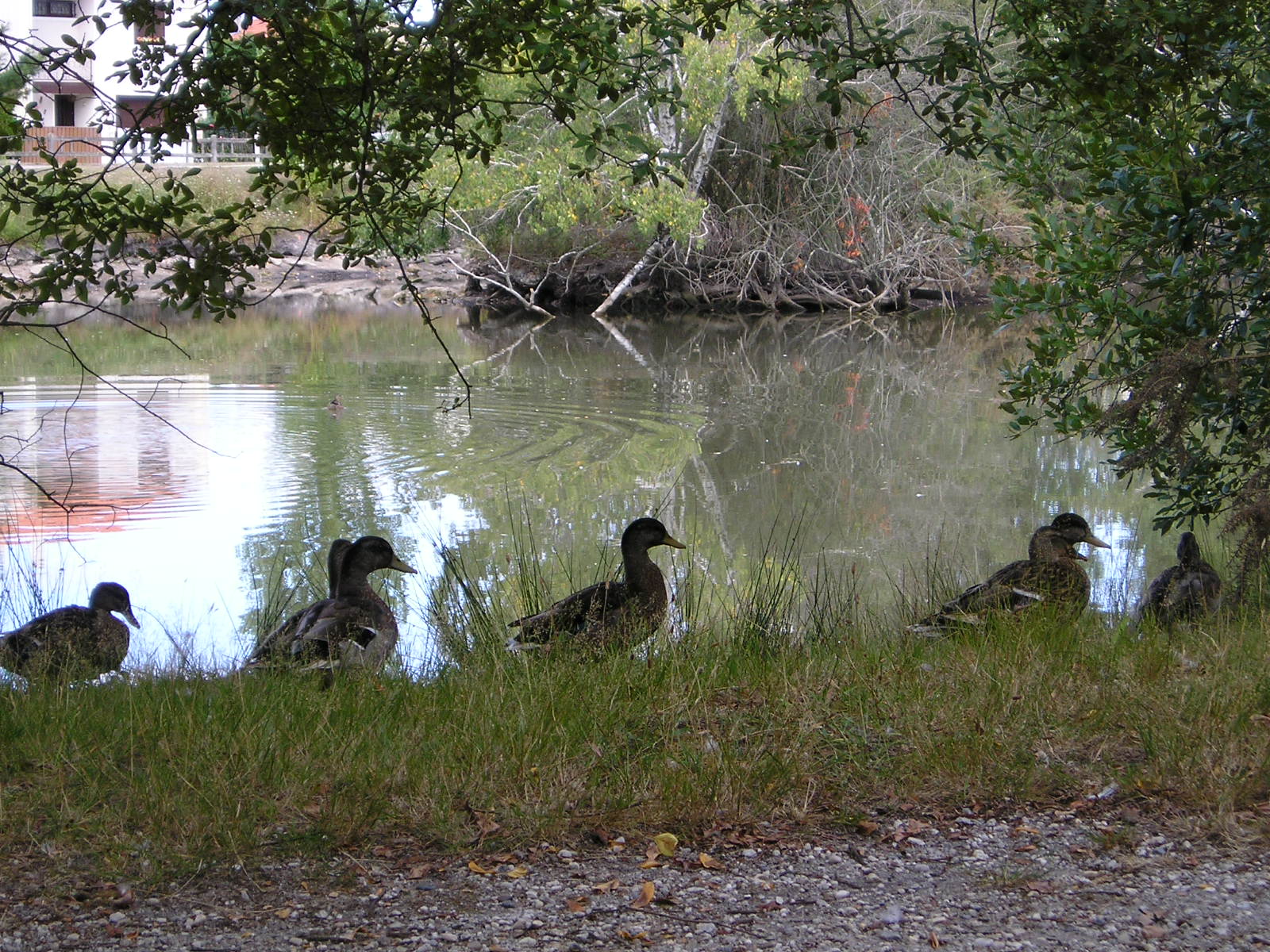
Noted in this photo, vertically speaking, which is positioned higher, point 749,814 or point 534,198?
point 534,198

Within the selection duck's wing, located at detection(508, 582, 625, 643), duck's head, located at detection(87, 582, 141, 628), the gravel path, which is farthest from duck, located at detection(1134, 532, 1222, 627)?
duck's head, located at detection(87, 582, 141, 628)

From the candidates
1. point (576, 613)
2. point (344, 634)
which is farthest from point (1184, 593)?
point (344, 634)

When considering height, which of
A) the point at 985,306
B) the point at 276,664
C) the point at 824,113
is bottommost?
the point at 276,664

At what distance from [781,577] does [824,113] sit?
26279 millimetres

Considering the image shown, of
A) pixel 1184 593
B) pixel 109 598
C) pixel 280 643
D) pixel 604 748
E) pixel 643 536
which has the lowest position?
pixel 109 598

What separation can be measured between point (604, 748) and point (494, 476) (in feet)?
29.0

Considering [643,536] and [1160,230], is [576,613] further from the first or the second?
[1160,230]

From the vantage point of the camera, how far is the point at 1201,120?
22.4 feet

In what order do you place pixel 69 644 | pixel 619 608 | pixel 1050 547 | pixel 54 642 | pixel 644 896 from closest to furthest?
Answer: pixel 644 896
pixel 69 644
pixel 54 642
pixel 619 608
pixel 1050 547

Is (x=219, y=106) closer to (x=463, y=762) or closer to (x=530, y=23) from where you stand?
(x=530, y=23)

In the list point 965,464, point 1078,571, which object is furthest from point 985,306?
point 1078,571

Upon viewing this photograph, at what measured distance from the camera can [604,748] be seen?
4.53 metres

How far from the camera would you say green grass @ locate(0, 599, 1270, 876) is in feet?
13.0

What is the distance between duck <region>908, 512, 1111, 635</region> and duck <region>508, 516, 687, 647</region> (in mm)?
1437
